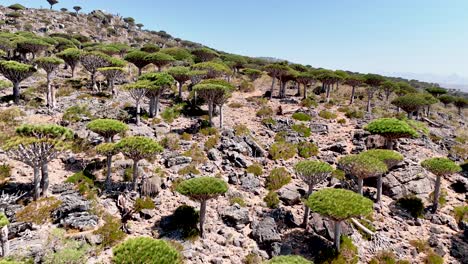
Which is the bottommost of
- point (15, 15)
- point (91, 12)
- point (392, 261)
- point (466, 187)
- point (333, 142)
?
point (392, 261)

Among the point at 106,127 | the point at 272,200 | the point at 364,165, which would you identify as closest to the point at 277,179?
the point at 272,200

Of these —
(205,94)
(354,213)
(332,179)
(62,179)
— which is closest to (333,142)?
→ (332,179)

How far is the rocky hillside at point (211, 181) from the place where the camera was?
15938 millimetres

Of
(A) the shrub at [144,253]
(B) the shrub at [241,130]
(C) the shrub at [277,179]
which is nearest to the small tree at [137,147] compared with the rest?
(A) the shrub at [144,253]

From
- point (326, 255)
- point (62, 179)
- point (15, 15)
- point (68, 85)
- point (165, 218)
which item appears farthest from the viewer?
point (15, 15)

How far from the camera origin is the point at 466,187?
75.4ft

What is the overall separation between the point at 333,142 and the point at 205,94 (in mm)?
12726

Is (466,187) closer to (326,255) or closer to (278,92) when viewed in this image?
(326,255)

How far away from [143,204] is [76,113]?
14398mm

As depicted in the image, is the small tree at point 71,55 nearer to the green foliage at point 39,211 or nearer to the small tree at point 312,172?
the green foliage at point 39,211

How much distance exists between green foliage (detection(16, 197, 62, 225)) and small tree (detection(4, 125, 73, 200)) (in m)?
0.56

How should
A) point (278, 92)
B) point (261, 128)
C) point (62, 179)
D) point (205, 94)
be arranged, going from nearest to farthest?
point (62, 179) < point (205, 94) < point (261, 128) < point (278, 92)

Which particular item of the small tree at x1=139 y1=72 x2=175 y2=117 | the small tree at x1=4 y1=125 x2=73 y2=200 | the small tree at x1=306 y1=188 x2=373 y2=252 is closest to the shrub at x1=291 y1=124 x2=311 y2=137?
the small tree at x1=139 y1=72 x2=175 y2=117

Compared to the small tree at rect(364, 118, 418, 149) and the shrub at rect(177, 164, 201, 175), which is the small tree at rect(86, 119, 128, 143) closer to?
the shrub at rect(177, 164, 201, 175)
